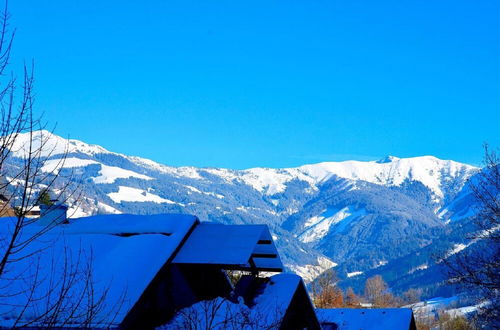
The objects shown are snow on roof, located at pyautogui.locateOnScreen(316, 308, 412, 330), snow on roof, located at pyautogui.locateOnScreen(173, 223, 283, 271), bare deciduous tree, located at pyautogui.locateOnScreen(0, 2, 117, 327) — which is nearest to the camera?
Answer: bare deciduous tree, located at pyautogui.locateOnScreen(0, 2, 117, 327)

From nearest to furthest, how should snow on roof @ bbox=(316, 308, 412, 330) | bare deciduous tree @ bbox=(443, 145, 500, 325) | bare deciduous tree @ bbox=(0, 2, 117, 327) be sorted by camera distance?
bare deciduous tree @ bbox=(0, 2, 117, 327), bare deciduous tree @ bbox=(443, 145, 500, 325), snow on roof @ bbox=(316, 308, 412, 330)

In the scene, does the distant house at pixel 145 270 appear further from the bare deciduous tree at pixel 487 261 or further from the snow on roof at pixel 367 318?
the snow on roof at pixel 367 318

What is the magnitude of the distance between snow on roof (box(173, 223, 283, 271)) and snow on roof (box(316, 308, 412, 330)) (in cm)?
1340

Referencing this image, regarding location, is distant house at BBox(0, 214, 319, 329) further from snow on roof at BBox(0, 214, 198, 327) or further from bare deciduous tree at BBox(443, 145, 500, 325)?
bare deciduous tree at BBox(443, 145, 500, 325)

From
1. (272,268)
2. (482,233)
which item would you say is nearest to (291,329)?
(272,268)

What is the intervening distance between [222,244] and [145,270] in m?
2.08

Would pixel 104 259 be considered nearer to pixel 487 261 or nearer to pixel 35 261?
pixel 35 261

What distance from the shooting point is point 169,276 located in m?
11.8

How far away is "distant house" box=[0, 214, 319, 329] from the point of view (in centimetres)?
1009

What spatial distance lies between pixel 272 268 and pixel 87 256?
5238 millimetres

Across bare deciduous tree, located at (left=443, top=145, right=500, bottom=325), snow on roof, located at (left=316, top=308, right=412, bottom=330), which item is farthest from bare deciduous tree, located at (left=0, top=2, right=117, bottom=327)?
snow on roof, located at (left=316, top=308, right=412, bottom=330)

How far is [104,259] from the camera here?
1127cm

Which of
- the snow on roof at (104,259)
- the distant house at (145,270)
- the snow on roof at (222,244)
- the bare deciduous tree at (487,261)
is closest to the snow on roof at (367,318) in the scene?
the bare deciduous tree at (487,261)

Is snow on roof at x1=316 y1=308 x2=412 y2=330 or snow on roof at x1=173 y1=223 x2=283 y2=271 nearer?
snow on roof at x1=173 y1=223 x2=283 y2=271
